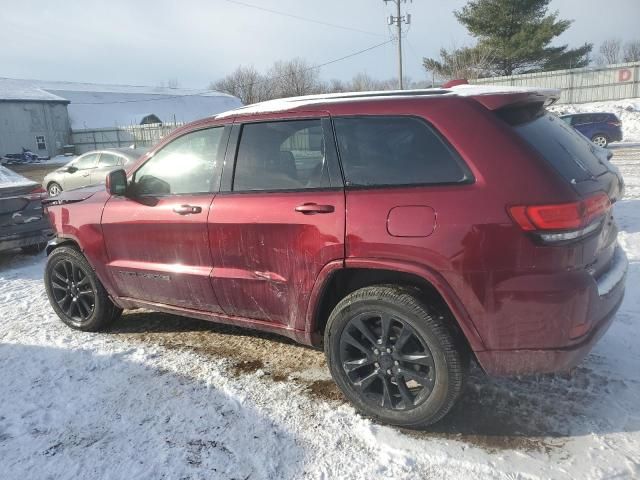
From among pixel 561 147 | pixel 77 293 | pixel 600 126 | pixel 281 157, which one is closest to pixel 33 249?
pixel 77 293

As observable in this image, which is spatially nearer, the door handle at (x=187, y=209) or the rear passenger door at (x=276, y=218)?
the rear passenger door at (x=276, y=218)

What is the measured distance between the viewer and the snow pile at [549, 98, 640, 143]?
25141 millimetres

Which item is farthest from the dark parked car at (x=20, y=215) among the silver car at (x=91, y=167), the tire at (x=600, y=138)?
the tire at (x=600, y=138)

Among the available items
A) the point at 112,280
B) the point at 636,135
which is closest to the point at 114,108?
the point at 636,135

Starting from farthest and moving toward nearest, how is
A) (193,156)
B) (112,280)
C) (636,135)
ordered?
(636,135) → (112,280) → (193,156)

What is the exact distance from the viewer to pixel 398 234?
8.63 ft

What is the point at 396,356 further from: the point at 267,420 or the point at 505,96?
the point at 505,96

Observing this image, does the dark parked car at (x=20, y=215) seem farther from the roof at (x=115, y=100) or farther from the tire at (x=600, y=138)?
the roof at (x=115, y=100)

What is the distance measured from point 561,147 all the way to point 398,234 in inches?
38.7

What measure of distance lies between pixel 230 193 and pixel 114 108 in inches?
2022

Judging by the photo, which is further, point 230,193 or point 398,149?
point 230,193

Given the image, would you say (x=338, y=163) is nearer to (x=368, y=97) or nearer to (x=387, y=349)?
(x=368, y=97)

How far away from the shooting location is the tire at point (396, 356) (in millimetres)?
2650

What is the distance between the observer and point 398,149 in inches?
110
